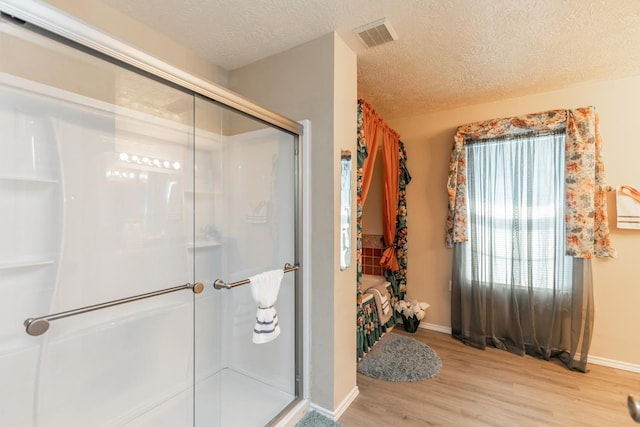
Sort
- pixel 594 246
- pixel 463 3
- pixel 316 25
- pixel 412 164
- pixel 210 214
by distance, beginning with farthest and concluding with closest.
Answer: pixel 412 164
pixel 594 246
pixel 210 214
pixel 316 25
pixel 463 3

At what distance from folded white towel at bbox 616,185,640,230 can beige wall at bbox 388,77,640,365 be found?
7 cm

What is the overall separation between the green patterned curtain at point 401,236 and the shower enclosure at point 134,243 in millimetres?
1696

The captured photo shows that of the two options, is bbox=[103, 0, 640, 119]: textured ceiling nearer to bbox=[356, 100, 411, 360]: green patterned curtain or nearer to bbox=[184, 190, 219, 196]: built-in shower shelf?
bbox=[356, 100, 411, 360]: green patterned curtain

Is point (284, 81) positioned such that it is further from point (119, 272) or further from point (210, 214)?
point (119, 272)

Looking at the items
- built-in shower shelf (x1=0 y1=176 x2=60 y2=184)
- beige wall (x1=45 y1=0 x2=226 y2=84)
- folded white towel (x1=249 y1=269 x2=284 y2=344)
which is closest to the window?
folded white towel (x1=249 y1=269 x2=284 y2=344)

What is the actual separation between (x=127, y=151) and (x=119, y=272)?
2.26 feet

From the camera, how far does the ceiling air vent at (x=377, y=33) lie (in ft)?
5.65

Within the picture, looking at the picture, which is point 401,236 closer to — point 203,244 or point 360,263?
point 360,263

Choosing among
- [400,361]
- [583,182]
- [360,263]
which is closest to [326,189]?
[360,263]

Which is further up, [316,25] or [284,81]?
[316,25]

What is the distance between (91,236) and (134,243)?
220 mm

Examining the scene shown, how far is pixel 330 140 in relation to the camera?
6.03 ft

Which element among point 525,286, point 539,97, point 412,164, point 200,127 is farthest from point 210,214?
point 539,97

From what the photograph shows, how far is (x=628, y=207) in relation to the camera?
230cm
